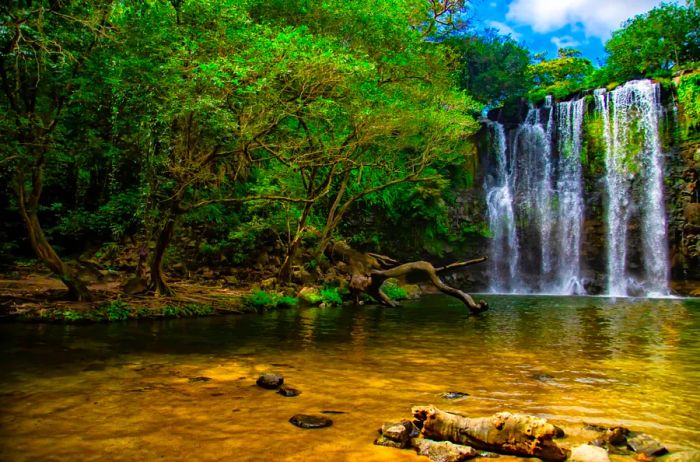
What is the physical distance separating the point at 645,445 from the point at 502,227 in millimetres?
26416

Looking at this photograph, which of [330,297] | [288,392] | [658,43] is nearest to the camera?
[288,392]

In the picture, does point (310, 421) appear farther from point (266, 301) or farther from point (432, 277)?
point (432, 277)

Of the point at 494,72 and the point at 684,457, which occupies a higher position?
the point at 494,72

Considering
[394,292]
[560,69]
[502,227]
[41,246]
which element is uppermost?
[560,69]

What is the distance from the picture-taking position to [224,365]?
253 inches

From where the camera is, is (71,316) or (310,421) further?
(71,316)

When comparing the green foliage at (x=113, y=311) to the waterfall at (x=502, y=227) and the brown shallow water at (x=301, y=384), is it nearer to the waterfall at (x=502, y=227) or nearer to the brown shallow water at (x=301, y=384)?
the brown shallow water at (x=301, y=384)

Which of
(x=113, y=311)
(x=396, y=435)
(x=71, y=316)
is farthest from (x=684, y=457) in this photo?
(x=113, y=311)

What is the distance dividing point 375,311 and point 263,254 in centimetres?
741

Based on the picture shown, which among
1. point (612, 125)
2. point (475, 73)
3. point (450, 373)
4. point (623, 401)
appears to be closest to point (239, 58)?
point (450, 373)

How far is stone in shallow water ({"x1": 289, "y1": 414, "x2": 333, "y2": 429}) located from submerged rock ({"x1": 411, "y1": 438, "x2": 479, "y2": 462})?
33.7 inches

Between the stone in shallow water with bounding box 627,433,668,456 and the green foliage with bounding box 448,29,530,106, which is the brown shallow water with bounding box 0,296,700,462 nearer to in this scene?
the stone in shallow water with bounding box 627,433,668,456

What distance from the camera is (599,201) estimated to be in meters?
27.4

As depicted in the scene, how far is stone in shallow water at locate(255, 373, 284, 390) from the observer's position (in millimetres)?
5164
